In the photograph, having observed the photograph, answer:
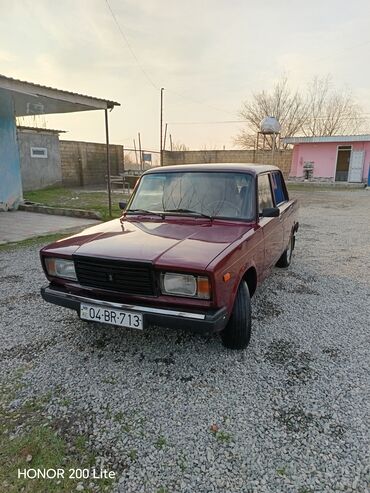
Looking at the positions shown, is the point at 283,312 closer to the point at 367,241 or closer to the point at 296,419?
the point at 296,419

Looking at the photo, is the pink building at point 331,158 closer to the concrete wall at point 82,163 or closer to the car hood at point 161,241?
the concrete wall at point 82,163

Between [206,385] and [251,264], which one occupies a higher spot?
[251,264]

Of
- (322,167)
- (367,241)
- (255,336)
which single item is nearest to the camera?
(255,336)

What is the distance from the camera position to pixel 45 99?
29.1ft

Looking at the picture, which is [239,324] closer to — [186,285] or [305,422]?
[186,285]

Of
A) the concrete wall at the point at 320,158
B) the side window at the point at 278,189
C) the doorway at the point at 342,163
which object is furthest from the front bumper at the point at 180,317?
the doorway at the point at 342,163

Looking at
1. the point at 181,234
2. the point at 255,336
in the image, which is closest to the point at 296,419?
the point at 255,336

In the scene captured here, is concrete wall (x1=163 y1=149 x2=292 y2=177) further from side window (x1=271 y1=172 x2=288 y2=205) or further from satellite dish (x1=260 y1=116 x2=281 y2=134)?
side window (x1=271 y1=172 x2=288 y2=205)

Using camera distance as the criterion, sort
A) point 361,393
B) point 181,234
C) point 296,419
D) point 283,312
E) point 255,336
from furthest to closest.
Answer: point 283,312 → point 255,336 → point 181,234 → point 361,393 → point 296,419

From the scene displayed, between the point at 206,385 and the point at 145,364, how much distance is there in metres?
0.56

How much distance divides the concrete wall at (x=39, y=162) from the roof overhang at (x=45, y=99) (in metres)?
4.70

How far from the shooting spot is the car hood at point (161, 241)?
2461 mm

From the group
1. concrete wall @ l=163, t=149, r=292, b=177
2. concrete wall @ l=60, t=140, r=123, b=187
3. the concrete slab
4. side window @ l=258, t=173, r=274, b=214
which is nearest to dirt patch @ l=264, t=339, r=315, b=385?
side window @ l=258, t=173, r=274, b=214

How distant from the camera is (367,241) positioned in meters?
7.39
